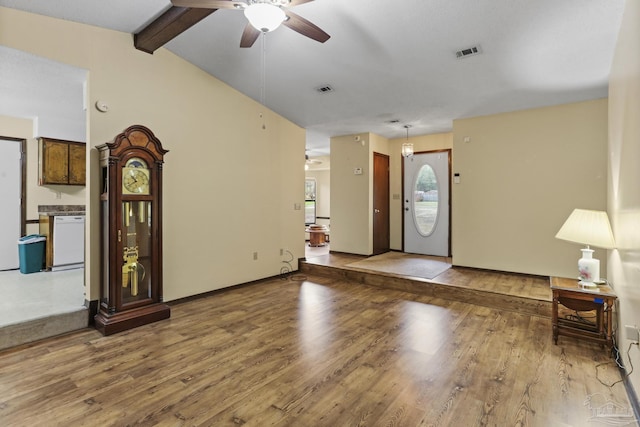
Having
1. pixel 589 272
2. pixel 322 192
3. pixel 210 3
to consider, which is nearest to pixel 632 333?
pixel 589 272

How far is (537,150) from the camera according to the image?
465 cm

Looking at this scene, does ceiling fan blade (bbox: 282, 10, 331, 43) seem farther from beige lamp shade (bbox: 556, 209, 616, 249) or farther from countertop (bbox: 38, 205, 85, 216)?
countertop (bbox: 38, 205, 85, 216)

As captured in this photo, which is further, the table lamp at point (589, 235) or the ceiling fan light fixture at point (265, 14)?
the table lamp at point (589, 235)

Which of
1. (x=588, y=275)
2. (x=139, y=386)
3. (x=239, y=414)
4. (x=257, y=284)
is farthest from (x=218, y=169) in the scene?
(x=588, y=275)

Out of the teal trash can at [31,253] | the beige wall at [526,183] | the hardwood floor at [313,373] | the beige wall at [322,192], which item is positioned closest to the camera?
the hardwood floor at [313,373]

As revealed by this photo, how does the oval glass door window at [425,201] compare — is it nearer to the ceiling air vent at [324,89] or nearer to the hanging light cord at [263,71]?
the ceiling air vent at [324,89]

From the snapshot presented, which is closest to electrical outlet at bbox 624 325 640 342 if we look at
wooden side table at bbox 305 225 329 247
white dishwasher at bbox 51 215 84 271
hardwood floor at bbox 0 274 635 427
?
hardwood floor at bbox 0 274 635 427

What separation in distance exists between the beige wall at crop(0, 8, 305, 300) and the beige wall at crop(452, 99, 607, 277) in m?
2.93

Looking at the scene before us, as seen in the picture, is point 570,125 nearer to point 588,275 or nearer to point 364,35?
point 588,275

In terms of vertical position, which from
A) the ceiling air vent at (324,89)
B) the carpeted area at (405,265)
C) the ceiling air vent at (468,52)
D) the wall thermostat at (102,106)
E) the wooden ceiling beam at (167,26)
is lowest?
the carpeted area at (405,265)

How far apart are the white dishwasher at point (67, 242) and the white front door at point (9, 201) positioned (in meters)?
0.62

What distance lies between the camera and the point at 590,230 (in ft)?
9.37

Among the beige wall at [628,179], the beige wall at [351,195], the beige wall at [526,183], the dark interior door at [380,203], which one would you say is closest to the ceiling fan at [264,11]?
the beige wall at [628,179]

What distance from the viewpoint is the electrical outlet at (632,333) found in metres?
2.04
